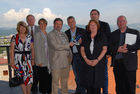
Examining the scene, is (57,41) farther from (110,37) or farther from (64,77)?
(110,37)

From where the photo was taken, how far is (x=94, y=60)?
2.22 m

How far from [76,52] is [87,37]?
827mm

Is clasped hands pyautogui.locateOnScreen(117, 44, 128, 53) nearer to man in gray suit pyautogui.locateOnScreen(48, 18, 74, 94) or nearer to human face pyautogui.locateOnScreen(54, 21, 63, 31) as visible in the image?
man in gray suit pyautogui.locateOnScreen(48, 18, 74, 94)

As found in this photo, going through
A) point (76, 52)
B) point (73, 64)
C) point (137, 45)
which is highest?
point (137, 45)

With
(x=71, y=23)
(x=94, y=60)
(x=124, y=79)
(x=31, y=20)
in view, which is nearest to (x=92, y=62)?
(x=94, y=60)

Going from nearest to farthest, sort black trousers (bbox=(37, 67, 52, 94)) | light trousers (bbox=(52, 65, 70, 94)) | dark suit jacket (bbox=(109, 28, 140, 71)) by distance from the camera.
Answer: dark suit jacket (bbox=(109, 28, 140, 71)), light trousers (bbox=(52, 65, 70, 94)), black trousers (bbox=(37, 67, 52, 94))

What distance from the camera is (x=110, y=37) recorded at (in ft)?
8.68

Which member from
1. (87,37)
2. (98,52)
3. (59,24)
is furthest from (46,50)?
(98,52)

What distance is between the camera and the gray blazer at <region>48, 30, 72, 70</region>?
260cm

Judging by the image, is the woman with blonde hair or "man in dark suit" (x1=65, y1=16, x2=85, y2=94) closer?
the woman with blonde hair

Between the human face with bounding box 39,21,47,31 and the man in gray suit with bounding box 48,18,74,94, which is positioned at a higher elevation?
the human face with bounding box 39,21,47,31

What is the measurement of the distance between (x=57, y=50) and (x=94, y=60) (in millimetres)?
815

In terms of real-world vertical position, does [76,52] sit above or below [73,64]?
above

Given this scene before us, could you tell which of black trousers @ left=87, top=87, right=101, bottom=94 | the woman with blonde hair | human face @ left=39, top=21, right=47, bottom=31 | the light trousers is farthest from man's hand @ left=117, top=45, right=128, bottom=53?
the woman with blonde hair
